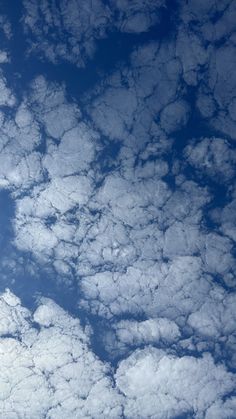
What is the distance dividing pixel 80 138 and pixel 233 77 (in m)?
1.38

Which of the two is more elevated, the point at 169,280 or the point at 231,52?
Answer: the point at 231,52

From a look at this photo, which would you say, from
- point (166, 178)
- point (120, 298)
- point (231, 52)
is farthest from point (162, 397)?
point (231, 52)

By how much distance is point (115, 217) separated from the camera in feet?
11.3

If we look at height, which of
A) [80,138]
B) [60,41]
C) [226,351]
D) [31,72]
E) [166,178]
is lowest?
[226,351]

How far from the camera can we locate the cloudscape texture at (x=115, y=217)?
10.8 feet

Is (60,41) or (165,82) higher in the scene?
(60,41)

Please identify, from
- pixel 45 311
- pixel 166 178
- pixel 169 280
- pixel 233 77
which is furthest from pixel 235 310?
pixel 233 77

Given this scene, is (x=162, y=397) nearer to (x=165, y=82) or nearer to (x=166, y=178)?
(x=166, y=178)

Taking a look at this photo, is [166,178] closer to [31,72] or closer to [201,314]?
[201,314]

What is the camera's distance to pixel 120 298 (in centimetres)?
350

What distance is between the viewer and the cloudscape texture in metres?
3.28

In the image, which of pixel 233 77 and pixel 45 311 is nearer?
pixel 233 77

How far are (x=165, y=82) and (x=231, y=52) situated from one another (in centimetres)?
56

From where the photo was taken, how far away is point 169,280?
3.42 metres
